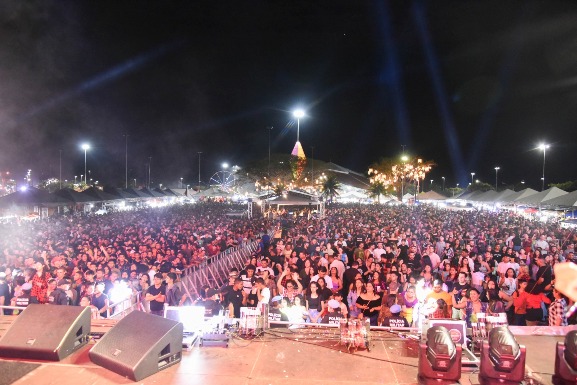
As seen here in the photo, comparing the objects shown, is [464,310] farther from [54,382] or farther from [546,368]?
[54,382]

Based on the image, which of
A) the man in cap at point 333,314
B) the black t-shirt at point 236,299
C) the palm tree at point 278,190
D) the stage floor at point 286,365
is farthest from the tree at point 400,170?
the stage floor at point 286,365

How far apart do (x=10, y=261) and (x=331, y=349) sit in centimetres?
878

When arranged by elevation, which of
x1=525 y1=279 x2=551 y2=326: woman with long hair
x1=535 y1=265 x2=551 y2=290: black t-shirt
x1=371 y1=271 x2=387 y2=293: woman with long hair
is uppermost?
x1=535 y1=265 x2=551 y2=290: black t-shirt

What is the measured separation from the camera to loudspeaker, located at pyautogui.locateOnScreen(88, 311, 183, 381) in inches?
149

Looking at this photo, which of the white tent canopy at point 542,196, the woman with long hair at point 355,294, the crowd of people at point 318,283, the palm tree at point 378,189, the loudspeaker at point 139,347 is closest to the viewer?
the loudspeaker at point 139,347

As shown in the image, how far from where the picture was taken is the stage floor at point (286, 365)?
3842 mm

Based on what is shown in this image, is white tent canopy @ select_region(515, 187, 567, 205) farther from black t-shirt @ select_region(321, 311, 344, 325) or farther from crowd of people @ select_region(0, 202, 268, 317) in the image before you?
black t-shirt @ select_region(321, 311, 344, 325)

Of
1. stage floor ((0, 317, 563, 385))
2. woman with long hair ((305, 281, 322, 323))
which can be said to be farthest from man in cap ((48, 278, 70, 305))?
woman with long hair ((305, 281, 322, 323))

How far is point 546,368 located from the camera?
13.5 ft

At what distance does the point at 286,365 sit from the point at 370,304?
279 centimetres

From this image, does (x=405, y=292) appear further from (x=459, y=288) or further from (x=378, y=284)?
(x=459, y=288)

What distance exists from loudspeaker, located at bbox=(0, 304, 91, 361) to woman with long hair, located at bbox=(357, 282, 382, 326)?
13.3 feet

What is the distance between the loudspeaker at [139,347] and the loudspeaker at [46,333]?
37cm

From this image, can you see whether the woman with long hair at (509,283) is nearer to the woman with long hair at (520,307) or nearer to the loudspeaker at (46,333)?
the woman with long hair at (520,307)
